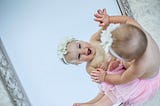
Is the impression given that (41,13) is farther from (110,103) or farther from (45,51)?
(110,103)

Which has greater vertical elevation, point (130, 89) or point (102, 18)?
point (102, 18)

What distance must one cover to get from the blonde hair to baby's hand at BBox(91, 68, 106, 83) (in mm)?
89

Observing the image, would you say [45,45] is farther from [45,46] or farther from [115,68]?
[115,68]

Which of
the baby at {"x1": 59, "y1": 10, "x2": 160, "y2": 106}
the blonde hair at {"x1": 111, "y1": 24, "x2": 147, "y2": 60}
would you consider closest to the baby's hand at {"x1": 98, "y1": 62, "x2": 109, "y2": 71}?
the baby at {"x1": 59, "y1": 10, "x2": 160, "y2": 106}

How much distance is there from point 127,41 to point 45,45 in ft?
0.60

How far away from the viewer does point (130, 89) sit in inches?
29.3

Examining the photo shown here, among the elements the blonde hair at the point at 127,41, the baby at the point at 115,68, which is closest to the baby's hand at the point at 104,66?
the baby at the point at 115,68

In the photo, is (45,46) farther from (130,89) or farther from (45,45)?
(130,89)

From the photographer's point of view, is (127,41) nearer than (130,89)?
Yes

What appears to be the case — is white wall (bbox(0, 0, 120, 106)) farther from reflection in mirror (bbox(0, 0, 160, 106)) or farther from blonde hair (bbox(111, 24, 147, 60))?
blonde hair (bbox(111, 24, 147, 60))

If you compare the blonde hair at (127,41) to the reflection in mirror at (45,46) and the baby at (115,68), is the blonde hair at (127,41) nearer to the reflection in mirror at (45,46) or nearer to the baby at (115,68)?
the baby at (115,68)

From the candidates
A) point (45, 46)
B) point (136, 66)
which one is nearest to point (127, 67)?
point (136, 66)

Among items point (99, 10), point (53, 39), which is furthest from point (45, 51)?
point (99, 10)

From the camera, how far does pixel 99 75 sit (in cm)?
73
